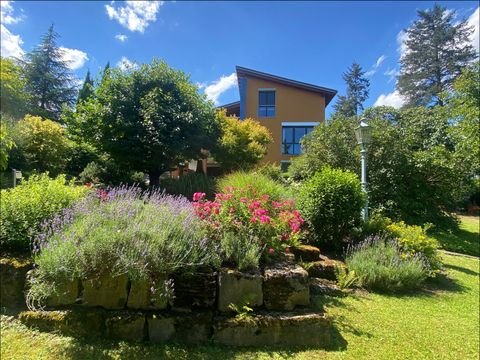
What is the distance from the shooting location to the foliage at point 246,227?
150 inches

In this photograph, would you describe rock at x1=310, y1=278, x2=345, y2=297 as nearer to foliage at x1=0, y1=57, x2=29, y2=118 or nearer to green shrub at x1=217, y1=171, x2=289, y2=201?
green shrub at x1=217, y1=171, x2=289, y2=201

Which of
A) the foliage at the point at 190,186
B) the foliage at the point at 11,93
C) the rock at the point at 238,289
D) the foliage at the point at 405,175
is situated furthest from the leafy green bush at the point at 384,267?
the foliage at the point at 11,93

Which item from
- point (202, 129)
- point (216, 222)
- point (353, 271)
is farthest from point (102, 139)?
point (353, 271)

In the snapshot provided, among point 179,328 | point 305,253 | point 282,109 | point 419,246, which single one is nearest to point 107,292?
point 179,328

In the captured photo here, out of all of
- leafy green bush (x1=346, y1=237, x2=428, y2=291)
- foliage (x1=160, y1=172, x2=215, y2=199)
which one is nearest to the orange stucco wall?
foliage (x1=160, y1=172, x2=215, y2=199)

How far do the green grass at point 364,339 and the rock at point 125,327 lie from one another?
0.30 feet

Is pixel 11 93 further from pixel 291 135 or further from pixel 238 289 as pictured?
pixel 238 289

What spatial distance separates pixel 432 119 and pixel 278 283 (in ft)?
42.5

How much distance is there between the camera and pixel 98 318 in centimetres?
324

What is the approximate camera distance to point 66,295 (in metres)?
3.29

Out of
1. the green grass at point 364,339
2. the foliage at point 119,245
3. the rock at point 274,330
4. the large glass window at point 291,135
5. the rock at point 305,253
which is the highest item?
the large glass window at point 291,135

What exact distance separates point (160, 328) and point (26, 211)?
2.25 metres

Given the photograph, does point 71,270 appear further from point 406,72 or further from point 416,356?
point 406,72

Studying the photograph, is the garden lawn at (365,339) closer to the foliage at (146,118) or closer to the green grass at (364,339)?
the green grass at (364,339)
